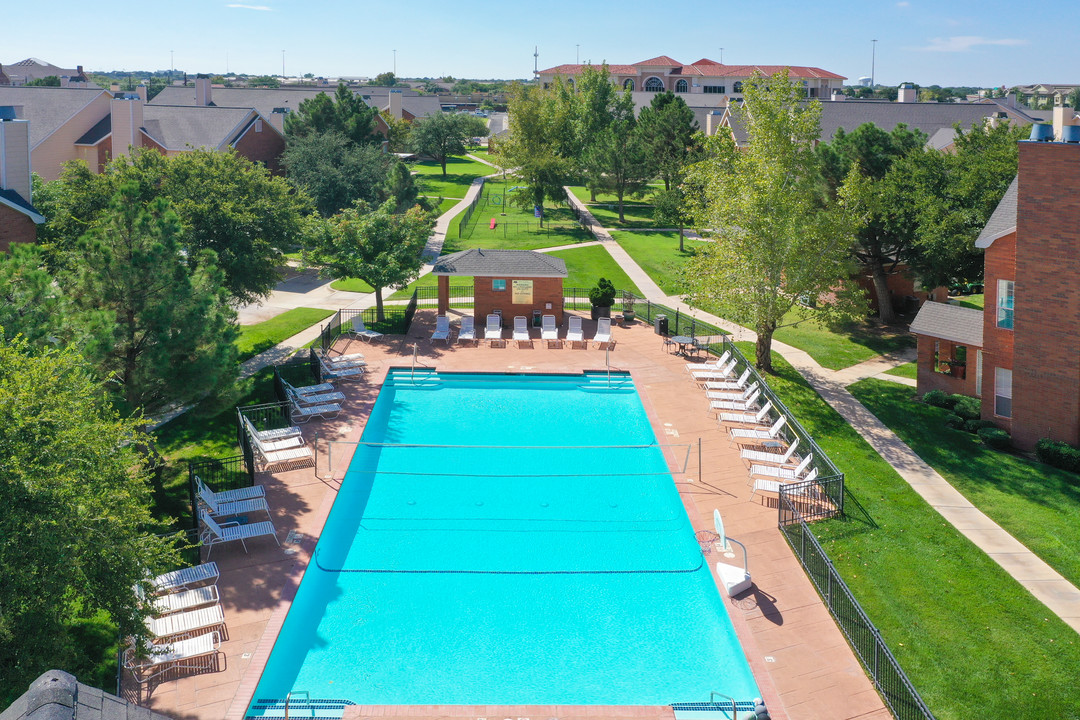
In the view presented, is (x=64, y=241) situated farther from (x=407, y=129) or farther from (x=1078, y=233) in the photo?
(x=407, y=129)

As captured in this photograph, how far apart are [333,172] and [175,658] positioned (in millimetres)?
41144

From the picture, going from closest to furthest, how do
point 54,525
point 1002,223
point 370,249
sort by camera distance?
point 54,525
point 1002,223
point 370,249

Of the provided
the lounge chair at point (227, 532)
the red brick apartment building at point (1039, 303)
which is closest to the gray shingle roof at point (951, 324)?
the red brick apartment building at point (1039, 303)

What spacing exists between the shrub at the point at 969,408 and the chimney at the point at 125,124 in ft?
157

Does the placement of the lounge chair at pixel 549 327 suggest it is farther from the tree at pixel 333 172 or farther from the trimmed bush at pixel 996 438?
the tree at pixel 333 172

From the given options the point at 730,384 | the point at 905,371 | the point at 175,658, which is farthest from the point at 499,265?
the point at 175,658

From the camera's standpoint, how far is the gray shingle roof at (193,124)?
5381cm

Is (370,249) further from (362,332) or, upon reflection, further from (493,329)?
(493,329)

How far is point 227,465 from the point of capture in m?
21.8

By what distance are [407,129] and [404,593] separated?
71.6 meters

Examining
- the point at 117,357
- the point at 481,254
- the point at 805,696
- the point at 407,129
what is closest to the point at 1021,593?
the point at 805,696

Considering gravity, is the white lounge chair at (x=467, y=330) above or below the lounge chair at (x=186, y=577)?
above

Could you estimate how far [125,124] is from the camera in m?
52.0

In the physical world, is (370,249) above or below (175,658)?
above
